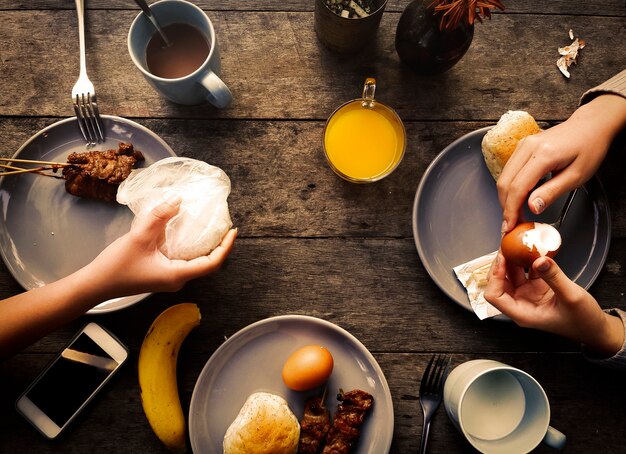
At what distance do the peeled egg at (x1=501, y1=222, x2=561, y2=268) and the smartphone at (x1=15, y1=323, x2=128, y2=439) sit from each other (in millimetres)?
1074

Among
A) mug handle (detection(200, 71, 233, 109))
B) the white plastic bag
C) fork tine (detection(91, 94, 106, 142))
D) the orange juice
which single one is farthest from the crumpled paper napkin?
fork tine (detection(91, 94, 106, 142))

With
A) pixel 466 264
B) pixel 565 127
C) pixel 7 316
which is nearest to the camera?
pixel 7 316

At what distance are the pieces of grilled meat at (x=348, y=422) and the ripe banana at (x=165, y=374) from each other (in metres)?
0.41

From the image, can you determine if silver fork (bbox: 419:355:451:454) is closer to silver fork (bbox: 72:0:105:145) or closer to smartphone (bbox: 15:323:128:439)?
smartphone (bbox: 15:323:128:439)

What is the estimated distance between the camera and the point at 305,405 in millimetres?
1297

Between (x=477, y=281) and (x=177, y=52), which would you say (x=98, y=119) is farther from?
(x=477, y=281)

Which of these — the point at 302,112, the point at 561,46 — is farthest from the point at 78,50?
the point at 561,46

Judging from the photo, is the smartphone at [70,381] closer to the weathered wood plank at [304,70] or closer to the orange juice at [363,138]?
the weathered wood plank at [304,70]

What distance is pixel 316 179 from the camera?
143 cm

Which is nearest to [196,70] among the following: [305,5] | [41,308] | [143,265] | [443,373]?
[305,5]

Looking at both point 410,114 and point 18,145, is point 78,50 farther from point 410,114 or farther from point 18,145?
point 410,114

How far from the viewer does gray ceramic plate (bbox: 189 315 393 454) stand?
125 centimetres

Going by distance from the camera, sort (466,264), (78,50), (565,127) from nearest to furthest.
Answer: (565,127), (466,264), (78,50)

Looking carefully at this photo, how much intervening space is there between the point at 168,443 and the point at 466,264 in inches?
37.7
